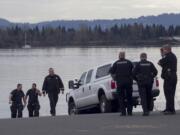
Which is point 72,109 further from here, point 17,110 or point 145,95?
point 145,95

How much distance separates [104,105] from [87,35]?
136m

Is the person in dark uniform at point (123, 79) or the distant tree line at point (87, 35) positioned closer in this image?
the person in dark uniform at point (123, 79)

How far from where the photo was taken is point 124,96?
2100cm

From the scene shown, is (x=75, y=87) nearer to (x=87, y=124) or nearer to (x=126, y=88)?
(x=126, y=88)

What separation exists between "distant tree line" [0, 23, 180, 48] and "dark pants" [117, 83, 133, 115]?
10852 centimetres

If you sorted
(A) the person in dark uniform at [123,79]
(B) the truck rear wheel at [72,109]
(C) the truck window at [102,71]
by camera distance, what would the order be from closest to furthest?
(A) the person in dark uniform at [123,79] → (C) the truck window at [102,71] → (B) the truck rear wheel at [72,109]

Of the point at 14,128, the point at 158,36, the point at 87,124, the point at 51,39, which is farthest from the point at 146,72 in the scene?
the point at 51,39

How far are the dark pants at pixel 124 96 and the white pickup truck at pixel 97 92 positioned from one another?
3302 mm

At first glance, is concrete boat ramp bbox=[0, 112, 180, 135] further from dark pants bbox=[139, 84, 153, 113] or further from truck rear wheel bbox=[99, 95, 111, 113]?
truck rear wheel bbox=[99, 95, 111, 113]

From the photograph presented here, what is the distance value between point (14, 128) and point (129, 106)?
4042 mm

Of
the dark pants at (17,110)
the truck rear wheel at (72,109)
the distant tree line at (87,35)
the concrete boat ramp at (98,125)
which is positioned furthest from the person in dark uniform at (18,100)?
the distant tree line at (87,35)

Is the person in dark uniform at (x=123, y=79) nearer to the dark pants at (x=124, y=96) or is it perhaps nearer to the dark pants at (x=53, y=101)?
the dark pants at (x=124, y=96)

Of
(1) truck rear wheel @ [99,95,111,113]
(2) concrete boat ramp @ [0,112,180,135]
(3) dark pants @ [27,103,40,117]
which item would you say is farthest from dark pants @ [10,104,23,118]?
(2) concrete boat ramp @ [0,112,180,135]

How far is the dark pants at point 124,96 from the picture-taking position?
20781mm
